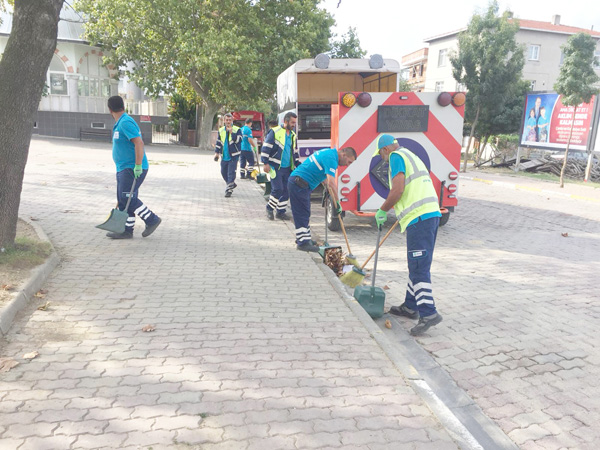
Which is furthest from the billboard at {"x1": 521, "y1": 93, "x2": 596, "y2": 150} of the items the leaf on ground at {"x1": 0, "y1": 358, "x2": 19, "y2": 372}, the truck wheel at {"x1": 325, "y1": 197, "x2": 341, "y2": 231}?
the leaf on ground at {"x1": 0, "y1": 358, "x2": 19, "y2": 372}

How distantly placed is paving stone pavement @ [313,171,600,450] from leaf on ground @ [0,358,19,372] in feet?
9.98

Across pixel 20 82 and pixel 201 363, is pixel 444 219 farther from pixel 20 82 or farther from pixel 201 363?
pixel 20 82

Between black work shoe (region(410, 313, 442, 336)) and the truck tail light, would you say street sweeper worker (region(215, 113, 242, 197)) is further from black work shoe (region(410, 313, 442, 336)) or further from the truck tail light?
black work shoe (region(410, 313, 442, 336))

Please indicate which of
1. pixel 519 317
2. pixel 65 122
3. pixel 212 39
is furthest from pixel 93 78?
pixel 519 317

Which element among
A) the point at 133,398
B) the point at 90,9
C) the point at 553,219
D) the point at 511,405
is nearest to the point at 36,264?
the point at 133,398

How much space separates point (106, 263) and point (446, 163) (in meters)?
5.34

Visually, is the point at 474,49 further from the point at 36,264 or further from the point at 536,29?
the point at 536,29

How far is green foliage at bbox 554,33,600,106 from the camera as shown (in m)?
15.6

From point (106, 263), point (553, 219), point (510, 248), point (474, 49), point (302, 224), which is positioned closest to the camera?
point (106, 263)

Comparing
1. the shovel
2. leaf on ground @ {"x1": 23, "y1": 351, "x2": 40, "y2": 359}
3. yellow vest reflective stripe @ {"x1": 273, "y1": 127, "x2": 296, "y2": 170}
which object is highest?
yellow vest reflective stripe @ {"x1": 273, "y1": 127, "x2": 296, "y2": 170}

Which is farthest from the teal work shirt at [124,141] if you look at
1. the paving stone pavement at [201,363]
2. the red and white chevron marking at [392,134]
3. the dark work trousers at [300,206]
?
the red and white chevron marking at [392,134]

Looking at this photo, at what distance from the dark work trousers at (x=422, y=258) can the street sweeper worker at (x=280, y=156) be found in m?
4.23

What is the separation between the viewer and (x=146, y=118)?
1241 inches

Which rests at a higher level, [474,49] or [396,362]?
[474,49]
